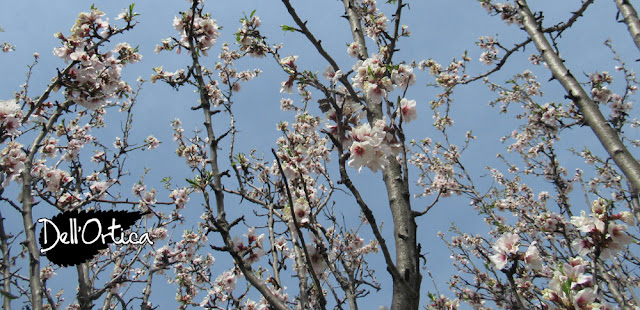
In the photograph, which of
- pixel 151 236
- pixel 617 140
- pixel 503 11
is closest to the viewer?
pixel 617 140

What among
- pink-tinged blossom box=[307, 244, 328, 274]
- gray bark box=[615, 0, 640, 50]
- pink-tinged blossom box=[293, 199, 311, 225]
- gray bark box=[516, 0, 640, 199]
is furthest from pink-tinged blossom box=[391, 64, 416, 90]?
gray bark box=[615, 0, 640, 50]

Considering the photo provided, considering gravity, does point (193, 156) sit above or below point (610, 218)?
above

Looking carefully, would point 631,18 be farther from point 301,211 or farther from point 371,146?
point 301,211

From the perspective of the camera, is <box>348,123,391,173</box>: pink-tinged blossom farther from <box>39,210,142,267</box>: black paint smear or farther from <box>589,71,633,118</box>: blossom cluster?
<box>589,71,633,118</box>: blossom cluster

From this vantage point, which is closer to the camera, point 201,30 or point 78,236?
point 201,30

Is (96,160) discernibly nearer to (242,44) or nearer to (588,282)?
(242,44)

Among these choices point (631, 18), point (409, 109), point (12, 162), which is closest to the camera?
point (409, 109)

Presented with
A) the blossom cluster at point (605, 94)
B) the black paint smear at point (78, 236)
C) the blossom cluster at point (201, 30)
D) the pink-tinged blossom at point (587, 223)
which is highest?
the blossom cluster at point (605, 94)

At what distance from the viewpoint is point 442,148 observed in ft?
28.0

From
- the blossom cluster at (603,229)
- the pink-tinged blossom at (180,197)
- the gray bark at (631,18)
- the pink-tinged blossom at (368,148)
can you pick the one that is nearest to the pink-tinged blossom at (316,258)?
the pink-tinged blossom at (368,148)

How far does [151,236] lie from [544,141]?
8936mm

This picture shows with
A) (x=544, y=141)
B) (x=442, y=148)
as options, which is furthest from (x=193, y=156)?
(x=544, y=141)

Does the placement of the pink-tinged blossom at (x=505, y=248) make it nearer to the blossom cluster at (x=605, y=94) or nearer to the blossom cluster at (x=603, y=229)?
the blossom cluster at (x=603, y=229)

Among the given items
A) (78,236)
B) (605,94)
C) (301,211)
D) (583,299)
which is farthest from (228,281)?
(605,94)
